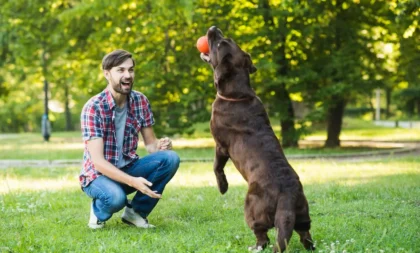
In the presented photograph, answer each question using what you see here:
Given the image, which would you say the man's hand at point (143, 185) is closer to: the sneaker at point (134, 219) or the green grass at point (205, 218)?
the green grass at point (205, 218)

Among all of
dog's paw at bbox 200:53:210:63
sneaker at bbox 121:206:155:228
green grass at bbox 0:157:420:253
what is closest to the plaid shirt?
sneaker at bbox 121:206:155:228

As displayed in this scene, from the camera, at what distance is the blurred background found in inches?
704

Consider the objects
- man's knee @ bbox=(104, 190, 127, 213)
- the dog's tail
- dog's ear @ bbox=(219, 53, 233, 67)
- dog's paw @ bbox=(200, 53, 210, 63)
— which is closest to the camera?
the dog's tail

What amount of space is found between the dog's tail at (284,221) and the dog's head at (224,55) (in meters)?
1.22

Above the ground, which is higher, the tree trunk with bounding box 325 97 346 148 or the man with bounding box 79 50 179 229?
the man with bounding box 79 50 179 229

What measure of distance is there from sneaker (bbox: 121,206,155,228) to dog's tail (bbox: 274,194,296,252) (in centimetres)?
202

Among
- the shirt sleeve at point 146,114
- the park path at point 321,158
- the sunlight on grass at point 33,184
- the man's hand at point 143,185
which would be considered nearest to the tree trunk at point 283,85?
the park path at point 321,158

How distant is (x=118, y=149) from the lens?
6.35 m

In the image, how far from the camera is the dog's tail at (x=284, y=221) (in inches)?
182

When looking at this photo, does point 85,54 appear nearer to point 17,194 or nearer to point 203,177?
point 203,177

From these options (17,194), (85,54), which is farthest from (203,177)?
(85,54)

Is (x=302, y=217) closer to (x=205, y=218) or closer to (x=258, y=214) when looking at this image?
(x=258, y=214)

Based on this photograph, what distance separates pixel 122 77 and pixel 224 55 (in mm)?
1338

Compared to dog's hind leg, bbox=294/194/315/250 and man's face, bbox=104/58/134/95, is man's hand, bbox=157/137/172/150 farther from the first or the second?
dog's hind leg, bbox=294/194/315/250
